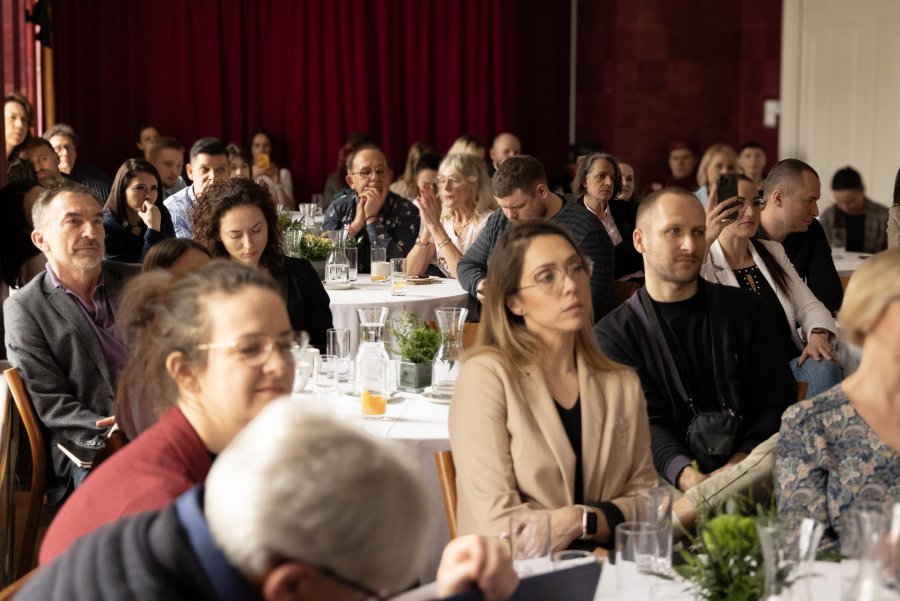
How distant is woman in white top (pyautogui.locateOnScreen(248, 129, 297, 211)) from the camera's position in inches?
472

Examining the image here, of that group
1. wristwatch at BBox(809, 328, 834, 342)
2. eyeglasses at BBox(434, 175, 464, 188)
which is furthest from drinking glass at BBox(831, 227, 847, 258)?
wristwatch at BBox(809, 328, 834, 342)

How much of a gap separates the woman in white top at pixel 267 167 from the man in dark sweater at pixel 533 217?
5.60 m

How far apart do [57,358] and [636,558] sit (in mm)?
2629

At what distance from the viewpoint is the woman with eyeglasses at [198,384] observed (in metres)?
2.07

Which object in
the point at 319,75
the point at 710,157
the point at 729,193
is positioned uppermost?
the point at 319,75

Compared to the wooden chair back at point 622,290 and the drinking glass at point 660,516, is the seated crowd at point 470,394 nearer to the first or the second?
the wooden chair back at point 622,290

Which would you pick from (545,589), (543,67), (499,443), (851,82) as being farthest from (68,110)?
(545,589)

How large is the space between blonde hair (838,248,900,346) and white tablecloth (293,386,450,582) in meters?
1.25

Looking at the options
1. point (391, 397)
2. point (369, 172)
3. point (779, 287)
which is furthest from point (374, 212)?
point (391, 397)

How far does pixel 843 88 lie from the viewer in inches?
433

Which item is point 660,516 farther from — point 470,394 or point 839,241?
point 839,241

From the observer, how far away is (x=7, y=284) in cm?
553

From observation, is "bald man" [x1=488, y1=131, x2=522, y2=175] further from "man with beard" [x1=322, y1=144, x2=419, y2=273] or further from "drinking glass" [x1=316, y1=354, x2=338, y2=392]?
"drinking glass" [x1=316, y1=354, x2=338, y2=392]

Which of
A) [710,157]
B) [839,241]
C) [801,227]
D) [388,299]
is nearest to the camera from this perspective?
[801,227]
